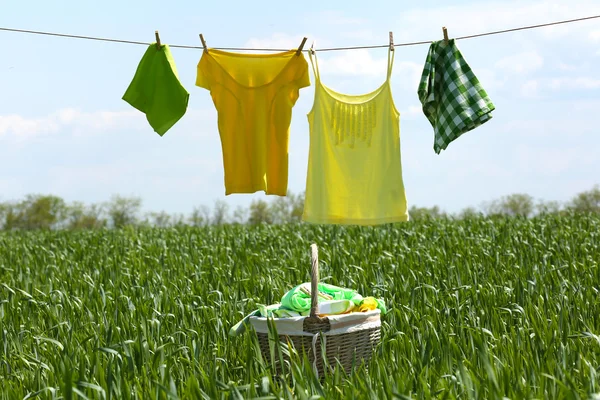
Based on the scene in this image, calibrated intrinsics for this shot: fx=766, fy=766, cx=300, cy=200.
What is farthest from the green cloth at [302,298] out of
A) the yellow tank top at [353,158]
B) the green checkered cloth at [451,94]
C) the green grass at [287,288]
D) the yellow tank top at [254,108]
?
the green checkered cloth at [451,94]

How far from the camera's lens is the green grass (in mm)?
3475

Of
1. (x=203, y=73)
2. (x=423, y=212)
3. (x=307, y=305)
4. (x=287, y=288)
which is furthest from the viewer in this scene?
(x=423, y=212)

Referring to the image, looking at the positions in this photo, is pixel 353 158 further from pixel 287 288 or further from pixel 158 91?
pixel 287 288

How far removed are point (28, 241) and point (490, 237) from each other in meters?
6.91

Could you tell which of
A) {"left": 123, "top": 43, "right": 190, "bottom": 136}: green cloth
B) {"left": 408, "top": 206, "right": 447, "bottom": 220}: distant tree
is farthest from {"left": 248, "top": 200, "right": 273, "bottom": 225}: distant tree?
{"left": 123, "top": 43, "right": 190, "bottom": 136}: green cloth

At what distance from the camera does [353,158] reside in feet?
16.7

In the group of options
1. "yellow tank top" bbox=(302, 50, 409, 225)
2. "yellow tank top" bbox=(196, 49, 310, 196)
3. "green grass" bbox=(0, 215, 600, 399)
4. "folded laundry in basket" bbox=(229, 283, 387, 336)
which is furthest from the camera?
"yellow tank top" bbox=(196, 49, 310, 196)

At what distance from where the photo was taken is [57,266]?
28.8 feet

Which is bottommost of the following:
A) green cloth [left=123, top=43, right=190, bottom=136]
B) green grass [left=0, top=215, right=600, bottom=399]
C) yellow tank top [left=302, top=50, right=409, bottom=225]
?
green grass [left=0, top=215, right=600, bottom=399]

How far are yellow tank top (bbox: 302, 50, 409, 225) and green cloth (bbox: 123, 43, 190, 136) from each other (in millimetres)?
968

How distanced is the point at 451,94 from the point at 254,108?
135 cm

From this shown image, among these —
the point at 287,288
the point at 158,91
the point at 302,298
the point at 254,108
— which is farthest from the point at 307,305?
the point at 287,288

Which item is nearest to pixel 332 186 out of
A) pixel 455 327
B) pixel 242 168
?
→ pixel 242 168

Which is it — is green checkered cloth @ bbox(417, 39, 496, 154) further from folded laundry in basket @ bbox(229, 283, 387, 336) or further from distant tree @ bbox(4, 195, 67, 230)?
distant tree @ bbox(4, 195, 67, 230)
